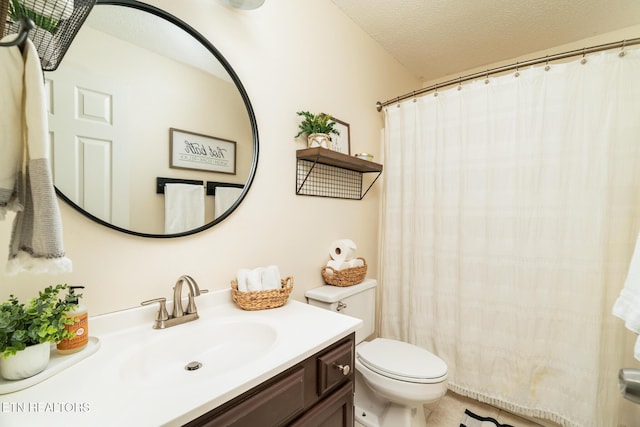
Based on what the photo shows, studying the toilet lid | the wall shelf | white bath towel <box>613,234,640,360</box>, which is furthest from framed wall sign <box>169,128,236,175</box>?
white bath towel <box>613,234,640,360</box>

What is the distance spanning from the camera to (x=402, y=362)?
1.35m

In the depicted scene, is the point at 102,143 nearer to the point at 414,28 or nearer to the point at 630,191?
the point at 414,28

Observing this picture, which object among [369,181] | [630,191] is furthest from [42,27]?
[630,191]

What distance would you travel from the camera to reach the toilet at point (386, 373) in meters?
1.24

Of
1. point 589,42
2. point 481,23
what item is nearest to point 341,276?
point 481,23

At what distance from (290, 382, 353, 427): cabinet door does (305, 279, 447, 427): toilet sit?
0.39 m

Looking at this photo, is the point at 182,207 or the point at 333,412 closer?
the point at 333,412

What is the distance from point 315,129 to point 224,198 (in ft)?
1.99

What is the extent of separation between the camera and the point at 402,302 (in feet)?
6.15

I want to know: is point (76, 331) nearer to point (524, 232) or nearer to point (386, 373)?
point (386, 373)

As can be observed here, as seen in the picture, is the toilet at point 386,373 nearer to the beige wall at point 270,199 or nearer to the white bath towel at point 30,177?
the beige wall at point 270,199

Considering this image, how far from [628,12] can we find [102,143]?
2.86 m

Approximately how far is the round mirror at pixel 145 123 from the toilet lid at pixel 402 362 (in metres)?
1.05

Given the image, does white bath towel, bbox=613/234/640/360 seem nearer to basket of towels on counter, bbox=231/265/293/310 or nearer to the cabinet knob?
the cabinet knob
